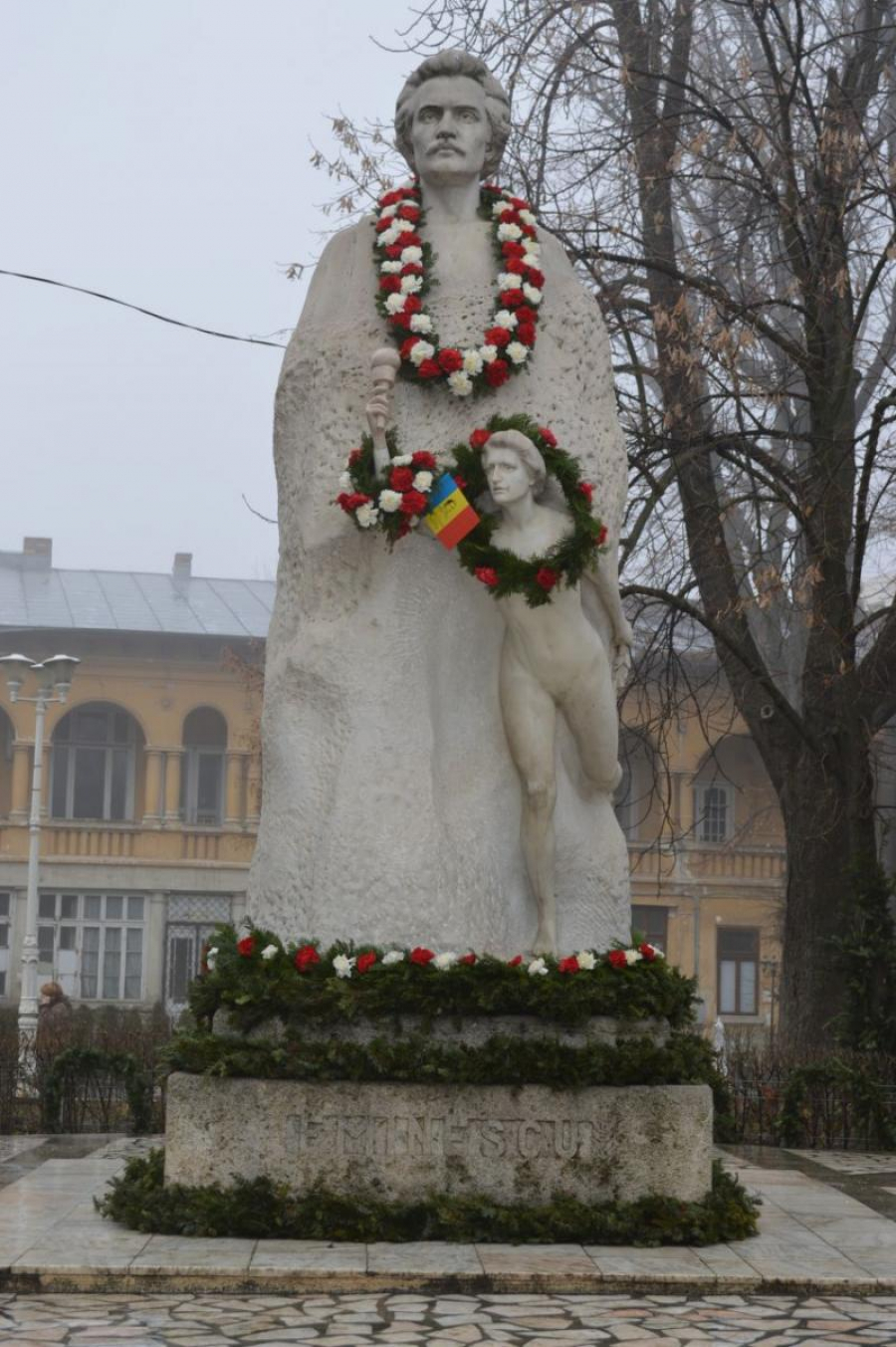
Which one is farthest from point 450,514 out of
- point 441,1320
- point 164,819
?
point 164,819

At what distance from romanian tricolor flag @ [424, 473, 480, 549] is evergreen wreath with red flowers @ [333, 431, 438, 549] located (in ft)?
0.15

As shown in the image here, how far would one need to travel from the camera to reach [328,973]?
773 cm

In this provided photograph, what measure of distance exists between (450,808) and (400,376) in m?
1.77

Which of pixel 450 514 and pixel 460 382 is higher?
pixel 460 382

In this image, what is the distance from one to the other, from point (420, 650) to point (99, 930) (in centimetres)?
3619

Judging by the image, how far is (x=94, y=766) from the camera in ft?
148

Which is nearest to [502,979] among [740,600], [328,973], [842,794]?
[328,973]

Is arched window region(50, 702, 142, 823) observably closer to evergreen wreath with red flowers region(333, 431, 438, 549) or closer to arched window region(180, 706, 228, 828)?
arched window region(180, 706, 228, 828)

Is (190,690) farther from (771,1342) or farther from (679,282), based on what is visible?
(771,1342)

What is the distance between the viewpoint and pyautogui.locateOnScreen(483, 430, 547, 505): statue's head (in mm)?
8117

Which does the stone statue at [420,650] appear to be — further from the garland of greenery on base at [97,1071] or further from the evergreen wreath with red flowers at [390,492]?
the garland of greenery on base at [97,1071]

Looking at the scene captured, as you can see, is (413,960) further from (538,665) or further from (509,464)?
(509,464)

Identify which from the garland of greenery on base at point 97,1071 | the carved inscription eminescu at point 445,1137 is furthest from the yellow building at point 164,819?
the carved inscription eminescu at point 445,1137

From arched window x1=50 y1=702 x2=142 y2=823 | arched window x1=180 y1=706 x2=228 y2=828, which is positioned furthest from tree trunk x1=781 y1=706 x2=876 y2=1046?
arched window x1=50 y1=702 x2=142 y2=823
